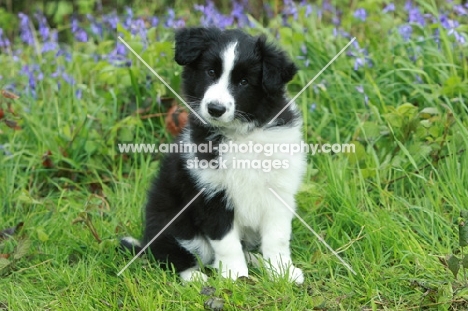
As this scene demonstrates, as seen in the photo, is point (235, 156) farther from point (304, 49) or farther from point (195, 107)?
→ point (304, 49)

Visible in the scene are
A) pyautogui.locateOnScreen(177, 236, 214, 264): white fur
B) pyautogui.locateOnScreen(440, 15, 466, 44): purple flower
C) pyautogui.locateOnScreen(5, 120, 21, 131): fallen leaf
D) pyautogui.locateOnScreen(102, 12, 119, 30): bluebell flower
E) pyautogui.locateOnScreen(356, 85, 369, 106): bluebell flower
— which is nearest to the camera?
pyautogui.locateOnScreen(177, 236, 214, 264): white fur

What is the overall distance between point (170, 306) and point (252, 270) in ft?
1.93

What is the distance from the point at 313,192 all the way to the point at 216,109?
119 cm

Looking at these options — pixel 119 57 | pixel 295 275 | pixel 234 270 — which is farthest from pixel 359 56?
pixel 234 270

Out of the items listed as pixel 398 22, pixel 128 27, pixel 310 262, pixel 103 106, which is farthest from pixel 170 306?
pixel 398 22

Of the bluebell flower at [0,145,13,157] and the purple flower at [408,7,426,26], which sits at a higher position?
the purple flower at [408,7,426,26]

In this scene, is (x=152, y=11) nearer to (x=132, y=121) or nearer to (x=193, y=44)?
(x=132, y=121)

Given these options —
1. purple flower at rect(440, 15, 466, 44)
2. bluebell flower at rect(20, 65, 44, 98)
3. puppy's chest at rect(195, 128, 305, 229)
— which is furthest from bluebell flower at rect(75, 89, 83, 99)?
purple flower at rect(440, 15, 466, 44)

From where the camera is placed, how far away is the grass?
3.34 metres

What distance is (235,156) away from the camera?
3504mm

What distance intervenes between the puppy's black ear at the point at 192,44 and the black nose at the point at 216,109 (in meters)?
0.33

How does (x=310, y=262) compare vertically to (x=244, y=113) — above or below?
below

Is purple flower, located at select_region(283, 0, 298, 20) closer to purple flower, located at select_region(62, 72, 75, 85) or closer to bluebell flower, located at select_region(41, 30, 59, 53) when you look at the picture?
purple flower, located at select_region(62, 72, 75, 85)

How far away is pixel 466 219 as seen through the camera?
301cm
